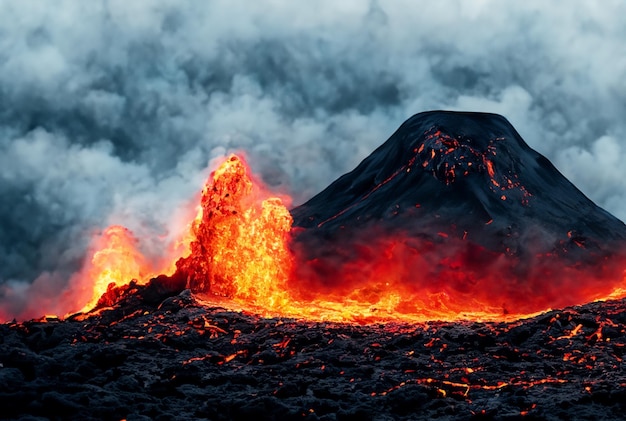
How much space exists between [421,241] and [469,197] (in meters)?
4.01

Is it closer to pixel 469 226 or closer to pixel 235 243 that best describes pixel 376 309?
pixel 235 243

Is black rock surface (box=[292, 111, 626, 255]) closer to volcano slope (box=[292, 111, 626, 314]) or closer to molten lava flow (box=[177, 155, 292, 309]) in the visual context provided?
volcano slope (box=[292, 111, 626, 314])

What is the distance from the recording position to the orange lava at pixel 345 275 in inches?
999

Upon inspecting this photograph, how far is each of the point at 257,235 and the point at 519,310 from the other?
11.1 m

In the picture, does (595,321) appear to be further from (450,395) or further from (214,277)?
(214,277)

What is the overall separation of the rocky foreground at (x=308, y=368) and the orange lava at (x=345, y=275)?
4.29 meters

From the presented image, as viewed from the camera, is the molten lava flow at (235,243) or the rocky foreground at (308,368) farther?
the molten lava flow at (235,243)

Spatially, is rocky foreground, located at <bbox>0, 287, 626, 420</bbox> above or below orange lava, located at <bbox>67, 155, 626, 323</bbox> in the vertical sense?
below

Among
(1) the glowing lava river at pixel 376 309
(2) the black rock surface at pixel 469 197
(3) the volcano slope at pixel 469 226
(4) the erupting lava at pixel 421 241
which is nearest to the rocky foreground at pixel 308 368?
(1) the glowing lava river at pixel 376 309

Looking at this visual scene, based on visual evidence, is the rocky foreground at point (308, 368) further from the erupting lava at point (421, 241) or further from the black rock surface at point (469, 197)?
the black rock surface at point (469, 197)

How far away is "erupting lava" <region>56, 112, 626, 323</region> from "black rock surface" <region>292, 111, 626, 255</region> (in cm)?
7

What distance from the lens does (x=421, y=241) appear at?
31203 millimetres

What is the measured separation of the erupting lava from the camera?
1033 inches

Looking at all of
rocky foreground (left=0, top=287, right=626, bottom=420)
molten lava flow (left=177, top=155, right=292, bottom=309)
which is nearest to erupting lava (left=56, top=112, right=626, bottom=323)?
molten lava flow (left=177, top=155, right=292, bottom=309)
